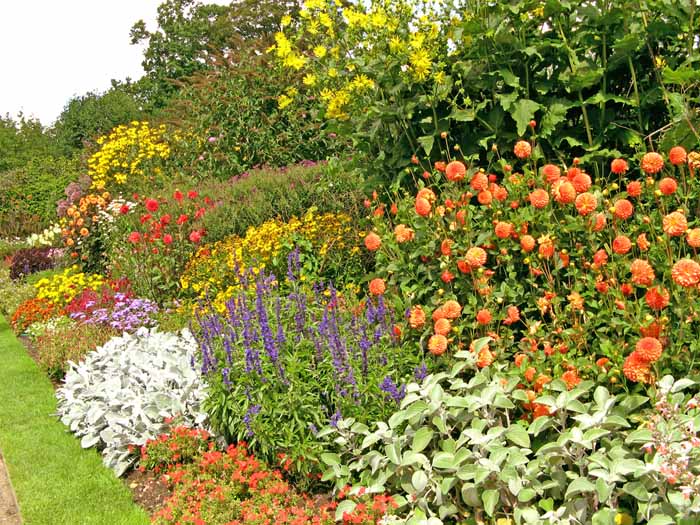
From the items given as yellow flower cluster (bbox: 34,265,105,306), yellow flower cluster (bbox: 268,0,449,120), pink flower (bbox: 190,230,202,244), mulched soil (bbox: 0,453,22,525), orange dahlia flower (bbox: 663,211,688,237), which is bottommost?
mulched soil (bbox: 0,453,22,525)

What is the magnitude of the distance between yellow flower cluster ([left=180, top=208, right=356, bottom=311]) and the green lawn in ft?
4.93

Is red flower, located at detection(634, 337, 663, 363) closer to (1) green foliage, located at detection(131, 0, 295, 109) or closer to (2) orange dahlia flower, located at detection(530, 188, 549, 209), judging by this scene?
(2) orange dahlia flower, located at detection(530, 188, 549, 209)

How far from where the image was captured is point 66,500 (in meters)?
3.98

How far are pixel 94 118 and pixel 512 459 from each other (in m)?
30.4

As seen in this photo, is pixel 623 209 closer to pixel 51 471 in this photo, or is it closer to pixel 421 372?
pixel 421 372

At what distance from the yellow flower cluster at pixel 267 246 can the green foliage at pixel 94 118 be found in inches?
945

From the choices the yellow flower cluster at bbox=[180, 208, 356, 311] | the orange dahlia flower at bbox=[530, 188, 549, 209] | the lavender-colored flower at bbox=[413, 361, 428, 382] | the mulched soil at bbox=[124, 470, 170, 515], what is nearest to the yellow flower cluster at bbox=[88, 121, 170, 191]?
the yellow flower cluster at bbox=[180, 208, 356, 311]

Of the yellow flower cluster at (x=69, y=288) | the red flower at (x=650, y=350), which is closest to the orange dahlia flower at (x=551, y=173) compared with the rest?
the red flower at (x=650, y=350)

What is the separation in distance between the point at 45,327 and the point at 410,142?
16.5 ft

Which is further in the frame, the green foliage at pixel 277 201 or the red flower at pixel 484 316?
the green foliage at pixel 277 201

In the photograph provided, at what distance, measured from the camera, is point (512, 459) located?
2695 millimetres

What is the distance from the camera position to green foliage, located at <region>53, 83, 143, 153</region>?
97.2 ft

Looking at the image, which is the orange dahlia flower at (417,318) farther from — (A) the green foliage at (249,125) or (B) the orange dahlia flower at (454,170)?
(A) the green foliage at (249,125)

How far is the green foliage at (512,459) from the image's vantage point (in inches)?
99.5
